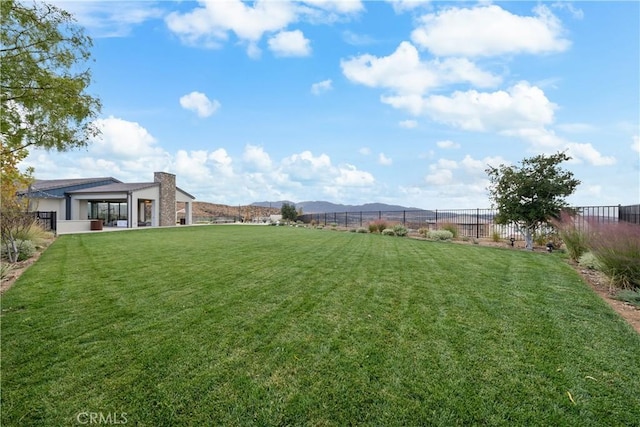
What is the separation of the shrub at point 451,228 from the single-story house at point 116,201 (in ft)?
71.3

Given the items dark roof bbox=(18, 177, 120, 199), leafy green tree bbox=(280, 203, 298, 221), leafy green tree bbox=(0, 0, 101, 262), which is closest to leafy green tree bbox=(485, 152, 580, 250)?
leafy green tree bbox=(0, 0, 101, 262)

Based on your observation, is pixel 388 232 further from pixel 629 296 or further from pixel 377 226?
pixel 629 296

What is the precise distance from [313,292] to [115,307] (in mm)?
2648

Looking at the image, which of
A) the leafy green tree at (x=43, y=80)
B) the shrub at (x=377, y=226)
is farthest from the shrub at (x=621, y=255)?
the shrub at (x=377, y=226)

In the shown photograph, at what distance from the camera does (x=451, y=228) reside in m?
15.6

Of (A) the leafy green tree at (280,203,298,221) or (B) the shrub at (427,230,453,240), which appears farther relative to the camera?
(A) the leafy green tree at (280,203,298,221)

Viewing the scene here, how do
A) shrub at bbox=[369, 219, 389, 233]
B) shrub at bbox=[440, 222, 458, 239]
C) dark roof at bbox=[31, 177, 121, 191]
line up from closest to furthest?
shrub at bbox=[440, 222, 458, 239] < shrub at bbox=[369, 219, 389, 233] < dark roof at bbox=[31, 177, 121, 191]

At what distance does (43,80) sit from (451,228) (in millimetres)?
15545

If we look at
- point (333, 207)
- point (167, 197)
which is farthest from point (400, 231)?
point (333, 207)

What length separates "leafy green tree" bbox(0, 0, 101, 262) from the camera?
4.20 meters

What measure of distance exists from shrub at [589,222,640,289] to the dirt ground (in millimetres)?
246

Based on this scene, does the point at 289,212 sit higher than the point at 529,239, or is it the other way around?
the point at 289,212

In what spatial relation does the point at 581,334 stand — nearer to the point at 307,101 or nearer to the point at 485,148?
the point at 485,148

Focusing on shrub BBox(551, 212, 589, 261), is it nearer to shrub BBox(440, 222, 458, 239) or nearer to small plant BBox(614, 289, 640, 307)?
small plant BBox(614, 289, 640, 307)
